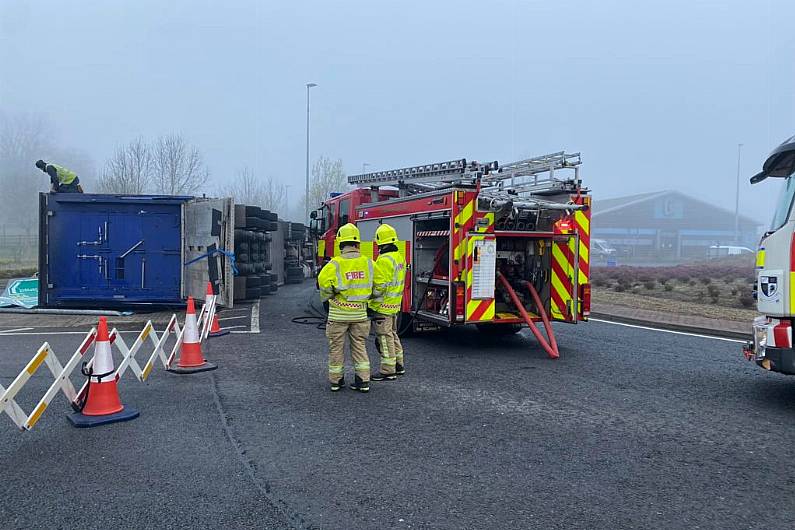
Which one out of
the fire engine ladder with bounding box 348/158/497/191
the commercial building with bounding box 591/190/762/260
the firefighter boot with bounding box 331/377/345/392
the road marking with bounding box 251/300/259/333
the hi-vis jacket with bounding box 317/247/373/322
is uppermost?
the commercial building with bounding box 591/190/762/260

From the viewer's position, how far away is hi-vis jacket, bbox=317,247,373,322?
651 cm

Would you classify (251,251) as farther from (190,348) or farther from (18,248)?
(18,248)

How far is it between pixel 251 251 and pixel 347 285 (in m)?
9.61

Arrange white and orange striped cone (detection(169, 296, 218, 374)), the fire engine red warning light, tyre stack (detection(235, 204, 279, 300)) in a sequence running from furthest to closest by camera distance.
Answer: tyre stack (detection(235, 204, 279, 300))
the fire engine red warning light
white and orange striped cone (detection(169, 296, 218, 374))

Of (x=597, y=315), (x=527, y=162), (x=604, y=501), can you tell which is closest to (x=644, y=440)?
(x=604, y=501)

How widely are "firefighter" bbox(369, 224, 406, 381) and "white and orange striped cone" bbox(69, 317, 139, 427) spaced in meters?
2.71

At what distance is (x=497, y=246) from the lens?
9.39 m

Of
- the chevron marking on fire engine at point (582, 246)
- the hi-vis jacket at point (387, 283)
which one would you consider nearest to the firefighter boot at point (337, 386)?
the hi-vis jacket at point (387, 283)

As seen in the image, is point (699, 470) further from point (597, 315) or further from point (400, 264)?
point (597, 315)

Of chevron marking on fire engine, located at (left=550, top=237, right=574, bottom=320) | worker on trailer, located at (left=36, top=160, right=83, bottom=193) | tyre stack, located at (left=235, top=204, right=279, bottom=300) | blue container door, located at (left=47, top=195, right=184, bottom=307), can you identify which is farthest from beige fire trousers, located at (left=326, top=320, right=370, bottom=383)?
worker on trailer, located at (left=36, top=160, right=83, bottom=193)

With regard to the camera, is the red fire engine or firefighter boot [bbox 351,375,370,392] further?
the red fire engine

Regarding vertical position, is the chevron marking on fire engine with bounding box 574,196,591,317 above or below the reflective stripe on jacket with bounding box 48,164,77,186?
below

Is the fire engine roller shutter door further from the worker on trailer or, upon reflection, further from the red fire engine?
the worker on trailer

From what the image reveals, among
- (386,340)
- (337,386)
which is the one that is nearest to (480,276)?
(386,340)
